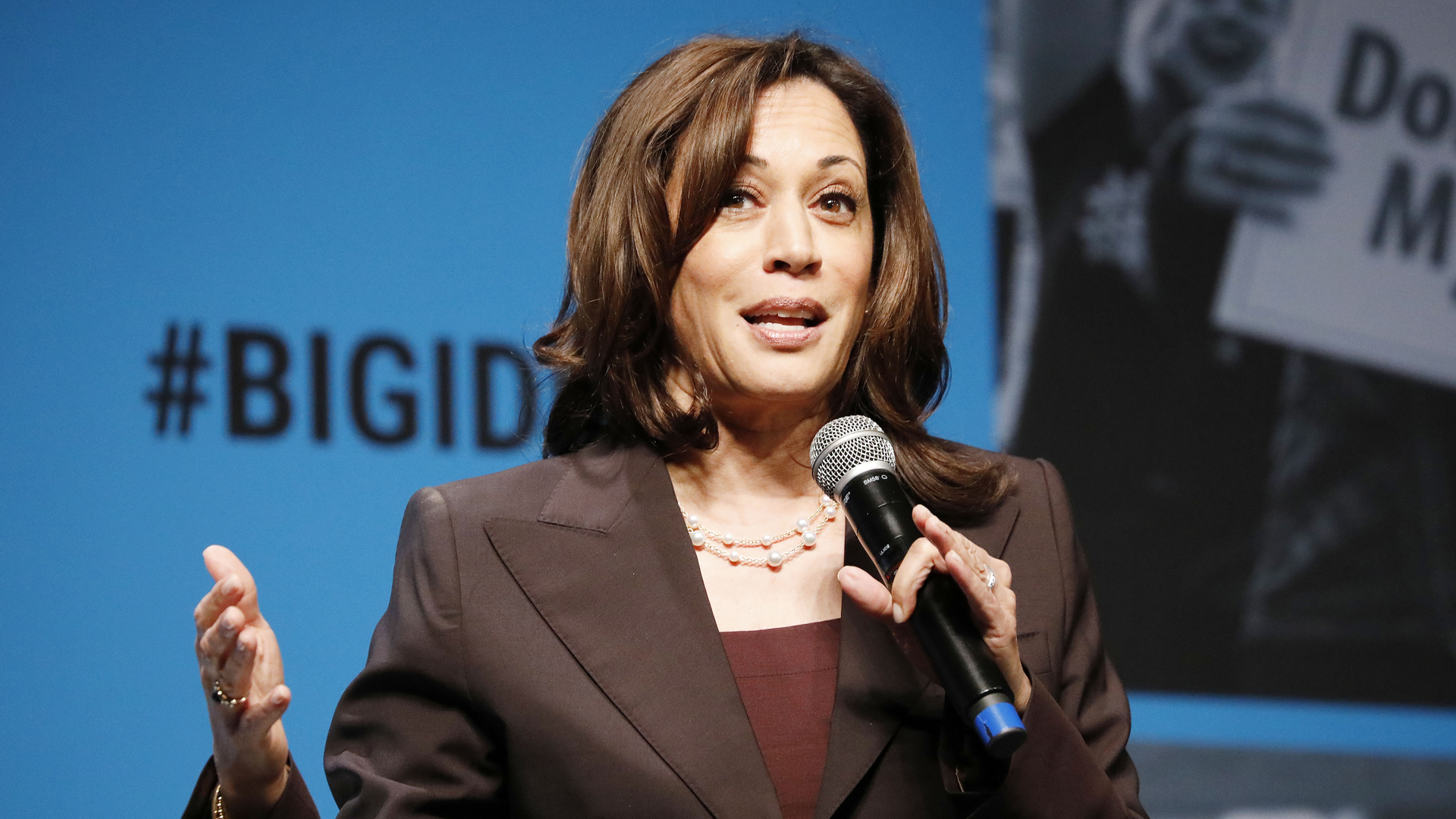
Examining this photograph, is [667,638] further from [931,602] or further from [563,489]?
[931,602]

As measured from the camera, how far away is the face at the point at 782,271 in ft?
5.78

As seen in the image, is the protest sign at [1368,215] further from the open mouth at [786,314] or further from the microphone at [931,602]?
the microphone at [931,602]

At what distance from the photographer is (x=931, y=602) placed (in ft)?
4.05

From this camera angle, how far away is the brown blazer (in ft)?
4.87

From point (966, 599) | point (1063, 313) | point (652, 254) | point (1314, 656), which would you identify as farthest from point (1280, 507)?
point (966, 599)

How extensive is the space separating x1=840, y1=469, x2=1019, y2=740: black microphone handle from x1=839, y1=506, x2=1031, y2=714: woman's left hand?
15mm

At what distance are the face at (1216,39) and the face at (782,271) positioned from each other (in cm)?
193

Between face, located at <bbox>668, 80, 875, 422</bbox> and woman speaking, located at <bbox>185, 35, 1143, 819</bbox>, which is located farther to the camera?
face, located at <bbox>668, 80, 875, 422</bbox>

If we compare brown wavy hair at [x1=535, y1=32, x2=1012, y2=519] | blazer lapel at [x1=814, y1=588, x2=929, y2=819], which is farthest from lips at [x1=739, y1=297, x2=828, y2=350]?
blazer lapel at [x1=814, y1=588, x2=929, y2=819]

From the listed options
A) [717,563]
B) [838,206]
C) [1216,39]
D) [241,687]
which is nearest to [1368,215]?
[1216,39]

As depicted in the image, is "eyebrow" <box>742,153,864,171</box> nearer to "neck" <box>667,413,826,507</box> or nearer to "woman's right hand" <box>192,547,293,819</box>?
"neck" <box>667,413,826,507</box>

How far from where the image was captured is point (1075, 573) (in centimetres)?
179

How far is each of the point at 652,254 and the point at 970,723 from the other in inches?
34.1

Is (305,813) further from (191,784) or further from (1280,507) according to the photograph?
(1280,507)
